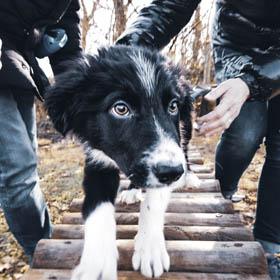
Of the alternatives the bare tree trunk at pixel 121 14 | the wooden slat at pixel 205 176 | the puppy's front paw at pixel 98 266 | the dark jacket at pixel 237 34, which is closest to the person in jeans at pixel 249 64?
the dark jacket at pixel 237 34

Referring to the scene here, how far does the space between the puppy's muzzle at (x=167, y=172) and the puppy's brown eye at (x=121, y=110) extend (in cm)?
37

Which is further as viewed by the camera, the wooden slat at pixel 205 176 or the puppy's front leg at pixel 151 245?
the wooden slat at pixel 205 176

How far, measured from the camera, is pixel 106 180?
7.43ft

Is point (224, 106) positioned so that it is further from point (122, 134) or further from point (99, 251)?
point (99, 251)

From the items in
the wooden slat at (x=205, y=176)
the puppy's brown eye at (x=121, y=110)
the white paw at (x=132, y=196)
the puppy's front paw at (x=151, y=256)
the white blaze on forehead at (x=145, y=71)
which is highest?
the white blaze on forehead at (x=145, y=71)

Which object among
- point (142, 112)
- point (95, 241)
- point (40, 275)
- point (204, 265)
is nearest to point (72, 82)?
point (142, 112)

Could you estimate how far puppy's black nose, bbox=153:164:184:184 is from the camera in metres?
1.65

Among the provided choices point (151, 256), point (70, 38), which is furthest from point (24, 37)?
point (151, 256)

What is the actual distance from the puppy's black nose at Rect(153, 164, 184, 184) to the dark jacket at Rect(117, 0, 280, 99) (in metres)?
0.83

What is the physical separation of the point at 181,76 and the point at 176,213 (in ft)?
3.20

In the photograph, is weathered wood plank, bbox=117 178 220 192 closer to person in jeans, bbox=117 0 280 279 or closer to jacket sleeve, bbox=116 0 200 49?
person in jeans, bbox=117 0 280 279

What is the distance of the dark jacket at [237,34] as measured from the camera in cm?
224

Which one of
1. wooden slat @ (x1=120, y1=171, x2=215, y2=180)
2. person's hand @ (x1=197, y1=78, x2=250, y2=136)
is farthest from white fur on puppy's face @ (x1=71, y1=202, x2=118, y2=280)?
wooden slat @ (x1=120, y1=171, x2=215, y2=180)

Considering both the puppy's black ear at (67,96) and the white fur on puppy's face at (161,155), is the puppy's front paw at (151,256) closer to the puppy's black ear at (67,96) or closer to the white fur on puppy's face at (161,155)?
the white fur on puppy's face at (161,155)
